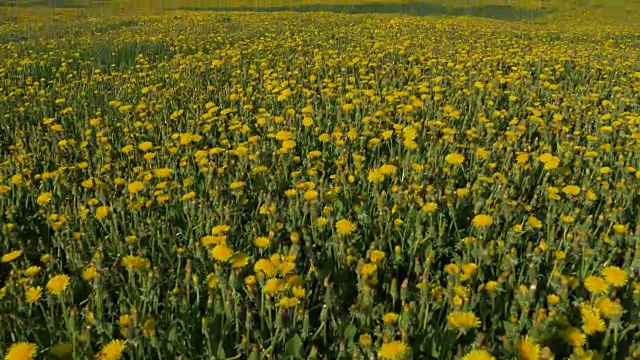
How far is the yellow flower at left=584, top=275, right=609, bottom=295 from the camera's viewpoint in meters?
2.17

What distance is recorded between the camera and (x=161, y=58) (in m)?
9.02

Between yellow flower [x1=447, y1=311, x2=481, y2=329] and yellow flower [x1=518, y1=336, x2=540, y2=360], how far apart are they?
0.19 m

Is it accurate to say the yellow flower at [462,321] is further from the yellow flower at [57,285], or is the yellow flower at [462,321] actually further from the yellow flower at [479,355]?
the yellow flower at [57,285]

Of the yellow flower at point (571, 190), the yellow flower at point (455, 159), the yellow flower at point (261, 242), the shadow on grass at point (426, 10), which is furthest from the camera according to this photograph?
the shadow on grass at point (426, 10)

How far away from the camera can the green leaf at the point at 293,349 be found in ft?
6.64

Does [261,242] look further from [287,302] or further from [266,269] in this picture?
[287,302]

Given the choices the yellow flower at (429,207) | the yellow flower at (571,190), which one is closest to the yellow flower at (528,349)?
the yellow flower at (429,207)

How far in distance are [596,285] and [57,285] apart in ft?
8.61

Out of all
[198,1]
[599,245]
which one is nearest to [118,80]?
[599,245]

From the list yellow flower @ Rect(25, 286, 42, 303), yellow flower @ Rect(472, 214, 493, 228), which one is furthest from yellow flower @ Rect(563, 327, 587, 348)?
yellow flower @ Rect(25, 286, 42, 303)

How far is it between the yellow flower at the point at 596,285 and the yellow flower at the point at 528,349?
51 centimetres

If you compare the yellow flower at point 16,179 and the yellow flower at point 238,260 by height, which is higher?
the yellow flower at point 16,179

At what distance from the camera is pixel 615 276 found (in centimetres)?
222

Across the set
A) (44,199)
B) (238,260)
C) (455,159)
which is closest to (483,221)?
(455,159)
